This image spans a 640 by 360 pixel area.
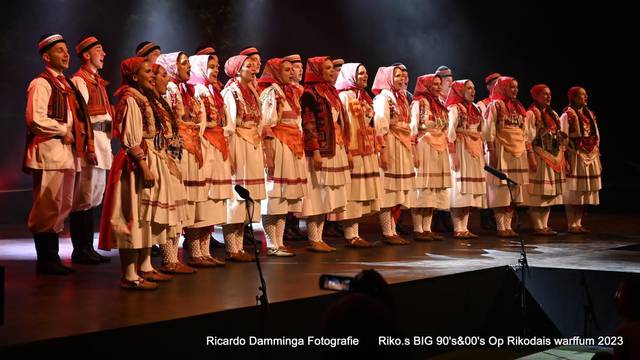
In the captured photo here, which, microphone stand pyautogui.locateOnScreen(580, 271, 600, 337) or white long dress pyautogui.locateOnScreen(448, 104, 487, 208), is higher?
white long dress pyautogui.locateOnScreen(448, 104, 487, 208)

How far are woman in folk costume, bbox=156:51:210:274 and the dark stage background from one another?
15.9 ft

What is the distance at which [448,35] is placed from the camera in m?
13.3

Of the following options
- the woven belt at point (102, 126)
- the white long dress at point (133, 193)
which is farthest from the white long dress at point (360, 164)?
the white long dress at point (133, 193)

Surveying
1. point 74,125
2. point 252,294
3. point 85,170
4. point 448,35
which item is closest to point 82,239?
point 85,170

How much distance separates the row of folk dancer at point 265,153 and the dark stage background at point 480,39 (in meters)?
3.05

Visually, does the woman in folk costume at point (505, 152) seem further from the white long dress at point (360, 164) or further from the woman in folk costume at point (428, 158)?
the white long dress at point (360, 164)

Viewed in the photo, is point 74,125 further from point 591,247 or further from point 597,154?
point 597,154

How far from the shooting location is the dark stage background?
12.1 metres

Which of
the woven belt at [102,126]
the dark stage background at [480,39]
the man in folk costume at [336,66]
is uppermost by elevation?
the dark stage background at [480,39]

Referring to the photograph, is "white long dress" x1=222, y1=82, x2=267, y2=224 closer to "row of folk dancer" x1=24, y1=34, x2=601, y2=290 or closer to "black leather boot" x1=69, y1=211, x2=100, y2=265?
"row of folk dancer" x1=24, y1=34, x2=601, y2=290

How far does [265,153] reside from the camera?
7.68 meters

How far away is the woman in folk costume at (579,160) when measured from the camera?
991 centimetres

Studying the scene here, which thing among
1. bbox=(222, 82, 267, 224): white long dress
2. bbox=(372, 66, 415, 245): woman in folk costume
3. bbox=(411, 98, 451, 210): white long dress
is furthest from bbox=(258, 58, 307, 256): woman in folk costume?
bbox=(411, 98, 451, 210): white long dress

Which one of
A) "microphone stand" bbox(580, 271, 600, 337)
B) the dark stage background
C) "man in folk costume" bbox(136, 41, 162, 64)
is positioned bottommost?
"microphone stand" bbox(580, 271, 600, 337)
